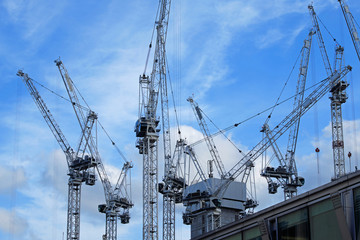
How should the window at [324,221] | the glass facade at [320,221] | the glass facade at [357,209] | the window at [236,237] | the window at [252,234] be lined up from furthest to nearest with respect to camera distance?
1. the window at [236,237]
2. the window at [252,234]
3. the window at [324,221]
4. the glass facade at [320,221]
5. the glass facade at [357,209]

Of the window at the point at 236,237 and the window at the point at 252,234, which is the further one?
the window at the point at 236,237

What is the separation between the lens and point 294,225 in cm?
4372

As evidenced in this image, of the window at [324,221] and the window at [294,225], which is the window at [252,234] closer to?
the window at [294,225]

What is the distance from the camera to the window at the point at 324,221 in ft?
134

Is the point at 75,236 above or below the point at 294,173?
below

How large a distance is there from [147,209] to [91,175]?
82.3 ft

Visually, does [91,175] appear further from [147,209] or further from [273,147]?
[273,147]

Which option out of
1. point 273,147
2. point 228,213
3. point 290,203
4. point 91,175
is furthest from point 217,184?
point 290,203

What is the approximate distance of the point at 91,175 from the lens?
184500 mm

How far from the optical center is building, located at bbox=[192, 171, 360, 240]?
39.6m

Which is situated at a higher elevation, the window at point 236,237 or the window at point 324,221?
the window at point 236,237

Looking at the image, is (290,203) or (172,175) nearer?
(290,203)

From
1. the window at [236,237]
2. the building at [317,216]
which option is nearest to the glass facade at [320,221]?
the building at [317,216]

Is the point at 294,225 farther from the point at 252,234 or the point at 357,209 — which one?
the point at 357,209
